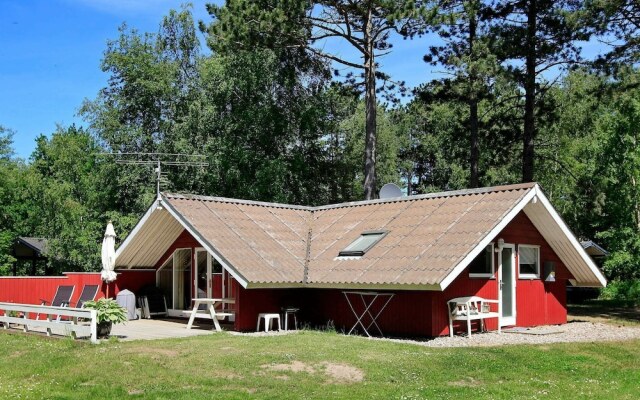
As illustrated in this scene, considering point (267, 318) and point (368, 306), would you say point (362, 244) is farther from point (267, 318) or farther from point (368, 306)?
point (267, 318)

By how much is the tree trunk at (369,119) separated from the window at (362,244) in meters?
8.97

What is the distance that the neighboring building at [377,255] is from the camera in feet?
50.7

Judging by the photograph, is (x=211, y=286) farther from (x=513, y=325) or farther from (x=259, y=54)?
(x=259, y=54)

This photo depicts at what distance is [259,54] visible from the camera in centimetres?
3338

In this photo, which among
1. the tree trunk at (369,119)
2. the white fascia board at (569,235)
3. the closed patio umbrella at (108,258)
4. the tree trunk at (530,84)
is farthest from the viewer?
the tree trunk at (369,119)

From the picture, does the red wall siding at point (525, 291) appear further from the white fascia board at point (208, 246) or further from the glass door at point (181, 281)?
the glass door at point (181, 281)

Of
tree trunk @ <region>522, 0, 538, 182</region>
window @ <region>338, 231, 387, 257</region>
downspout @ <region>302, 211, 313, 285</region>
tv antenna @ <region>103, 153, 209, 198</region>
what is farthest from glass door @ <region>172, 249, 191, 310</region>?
tree trunk @ <region>522, 0, 538, 182</region>

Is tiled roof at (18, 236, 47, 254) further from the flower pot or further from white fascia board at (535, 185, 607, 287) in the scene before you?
white fascia board at (535, 185, 607, 287)

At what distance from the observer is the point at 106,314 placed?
14.2 metres

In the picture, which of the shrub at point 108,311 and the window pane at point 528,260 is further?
the window pane at point 528,260

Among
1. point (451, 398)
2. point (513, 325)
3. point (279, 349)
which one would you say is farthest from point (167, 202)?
point (451, 398)

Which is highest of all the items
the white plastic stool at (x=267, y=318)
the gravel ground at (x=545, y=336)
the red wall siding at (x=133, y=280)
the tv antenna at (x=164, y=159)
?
the tv antenna at (x=164, y=159)

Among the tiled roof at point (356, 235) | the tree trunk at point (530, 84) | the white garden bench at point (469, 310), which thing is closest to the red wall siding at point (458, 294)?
the white garden bench at point (469, 310)

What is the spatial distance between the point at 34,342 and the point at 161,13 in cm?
2673
